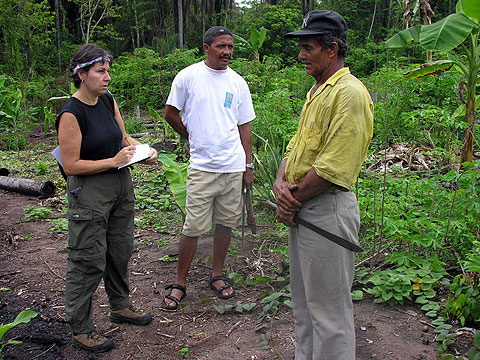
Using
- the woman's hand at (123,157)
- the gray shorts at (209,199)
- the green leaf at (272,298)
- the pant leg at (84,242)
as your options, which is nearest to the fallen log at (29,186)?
the gray shorts at (209,199)

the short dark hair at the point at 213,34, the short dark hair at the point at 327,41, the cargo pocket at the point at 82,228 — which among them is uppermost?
the short dark hair at the point at 213,34

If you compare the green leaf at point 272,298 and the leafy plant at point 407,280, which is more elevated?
the leafy plant at point 407,280

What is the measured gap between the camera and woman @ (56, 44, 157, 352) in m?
2.89

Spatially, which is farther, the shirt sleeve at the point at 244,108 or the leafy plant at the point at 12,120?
the leafy plant at the point at 12,120

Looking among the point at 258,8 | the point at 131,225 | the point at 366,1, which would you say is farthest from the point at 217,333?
the point at 258,8

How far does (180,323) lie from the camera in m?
3.52

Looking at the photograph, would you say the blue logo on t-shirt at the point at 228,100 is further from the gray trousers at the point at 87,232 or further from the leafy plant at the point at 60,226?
the leafy plant at the point at 60,226

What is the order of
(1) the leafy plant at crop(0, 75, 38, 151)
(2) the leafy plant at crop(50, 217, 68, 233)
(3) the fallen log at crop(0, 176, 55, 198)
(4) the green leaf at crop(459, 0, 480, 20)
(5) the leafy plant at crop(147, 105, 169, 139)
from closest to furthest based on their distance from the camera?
(4) the green leaf at crop(459, 0, 480, 20) → (2) the leafy plant at crop(50, 217, 68, 233) → (3) the fallen log at crop(0, 176, 55, 198) → (5) the leafy plant at crop(147, 105, 169, 139) → (1) the leafy plant at crop(0, 75, 38, 151)

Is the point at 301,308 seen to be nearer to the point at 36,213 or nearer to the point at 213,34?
the point at 213,34

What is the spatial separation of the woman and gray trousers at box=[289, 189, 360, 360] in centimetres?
143

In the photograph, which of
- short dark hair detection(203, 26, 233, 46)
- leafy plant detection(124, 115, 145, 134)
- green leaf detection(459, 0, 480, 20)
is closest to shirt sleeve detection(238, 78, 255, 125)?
short dark hair detection(203, 26, 233, 46)

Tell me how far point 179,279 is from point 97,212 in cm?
112

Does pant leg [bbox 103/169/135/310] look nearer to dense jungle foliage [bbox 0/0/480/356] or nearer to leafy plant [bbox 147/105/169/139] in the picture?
dense jungle foliage [bbox 0/0/480/356]

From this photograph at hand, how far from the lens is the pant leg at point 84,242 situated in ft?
9.73
